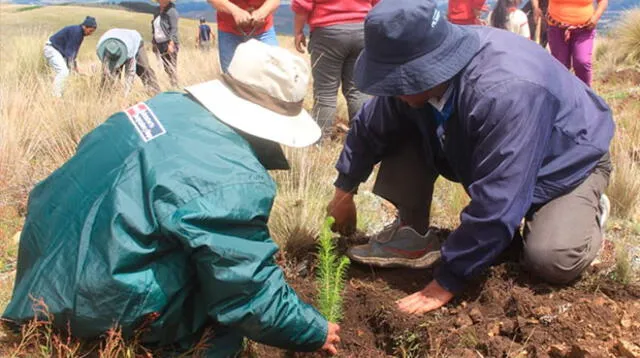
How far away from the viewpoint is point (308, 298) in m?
2.61

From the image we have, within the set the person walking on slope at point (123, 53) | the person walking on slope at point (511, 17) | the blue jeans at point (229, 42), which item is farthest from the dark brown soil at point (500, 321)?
the person walking on slope at point (511, 17)

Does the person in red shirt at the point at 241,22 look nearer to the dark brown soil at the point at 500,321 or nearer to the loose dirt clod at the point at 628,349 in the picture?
the dark brown soil at the point at 500,321

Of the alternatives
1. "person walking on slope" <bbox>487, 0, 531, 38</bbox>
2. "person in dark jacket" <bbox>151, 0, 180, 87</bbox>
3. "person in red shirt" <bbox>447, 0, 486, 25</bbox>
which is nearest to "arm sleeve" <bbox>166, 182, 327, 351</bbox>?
"person in red shirt" <bbox>447, 0, 486, 25</bbox>

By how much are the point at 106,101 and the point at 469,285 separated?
11.2 ft

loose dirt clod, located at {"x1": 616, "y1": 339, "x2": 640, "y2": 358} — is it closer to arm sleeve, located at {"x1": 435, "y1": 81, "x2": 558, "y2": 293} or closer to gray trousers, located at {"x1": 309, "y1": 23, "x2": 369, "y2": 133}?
arm sleeve, located at {"x1": 435, "y1": 81, "x2": 558, "y2": 293}

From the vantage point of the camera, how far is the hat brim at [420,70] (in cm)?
217

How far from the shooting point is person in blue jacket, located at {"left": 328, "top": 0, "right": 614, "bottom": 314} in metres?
2.15

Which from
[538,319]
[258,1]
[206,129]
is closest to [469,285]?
[538,319]

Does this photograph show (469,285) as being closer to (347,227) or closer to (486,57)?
(347,227)

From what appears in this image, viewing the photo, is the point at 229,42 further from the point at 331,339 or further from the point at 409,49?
→ the point at 331,339

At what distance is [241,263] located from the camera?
1.71 m

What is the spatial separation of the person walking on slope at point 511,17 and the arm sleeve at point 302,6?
3566 mm

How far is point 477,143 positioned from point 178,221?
1.19m

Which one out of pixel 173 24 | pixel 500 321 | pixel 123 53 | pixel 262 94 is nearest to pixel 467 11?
pixel 173 24
